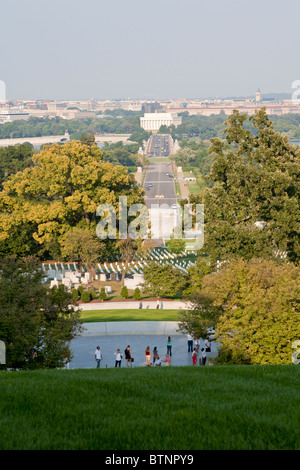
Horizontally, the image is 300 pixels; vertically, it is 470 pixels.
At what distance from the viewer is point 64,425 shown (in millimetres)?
9484

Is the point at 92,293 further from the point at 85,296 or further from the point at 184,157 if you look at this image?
the point at 184,157

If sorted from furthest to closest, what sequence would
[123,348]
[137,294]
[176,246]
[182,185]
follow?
[182,185] < [176,246] < [137,294] < [123,348]

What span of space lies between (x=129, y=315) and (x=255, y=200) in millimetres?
9879

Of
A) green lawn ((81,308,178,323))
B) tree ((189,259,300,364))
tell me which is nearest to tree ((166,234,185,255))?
green lawn ((81,308,178,323))

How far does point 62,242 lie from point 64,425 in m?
34.7

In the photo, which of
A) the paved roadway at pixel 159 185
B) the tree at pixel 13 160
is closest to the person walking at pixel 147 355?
the tree at pixel 13 160

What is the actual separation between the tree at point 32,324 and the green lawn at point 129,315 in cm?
1059

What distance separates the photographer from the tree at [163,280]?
37.0 metres

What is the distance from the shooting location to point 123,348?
28312 millimetres

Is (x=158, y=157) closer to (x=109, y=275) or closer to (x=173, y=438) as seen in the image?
(x=109, y=275)

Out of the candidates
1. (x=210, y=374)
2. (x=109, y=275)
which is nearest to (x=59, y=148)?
(x=109, y=275)

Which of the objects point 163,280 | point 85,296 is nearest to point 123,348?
point 163,280

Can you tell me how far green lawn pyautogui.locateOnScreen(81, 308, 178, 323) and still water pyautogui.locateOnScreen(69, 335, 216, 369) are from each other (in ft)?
8.77
